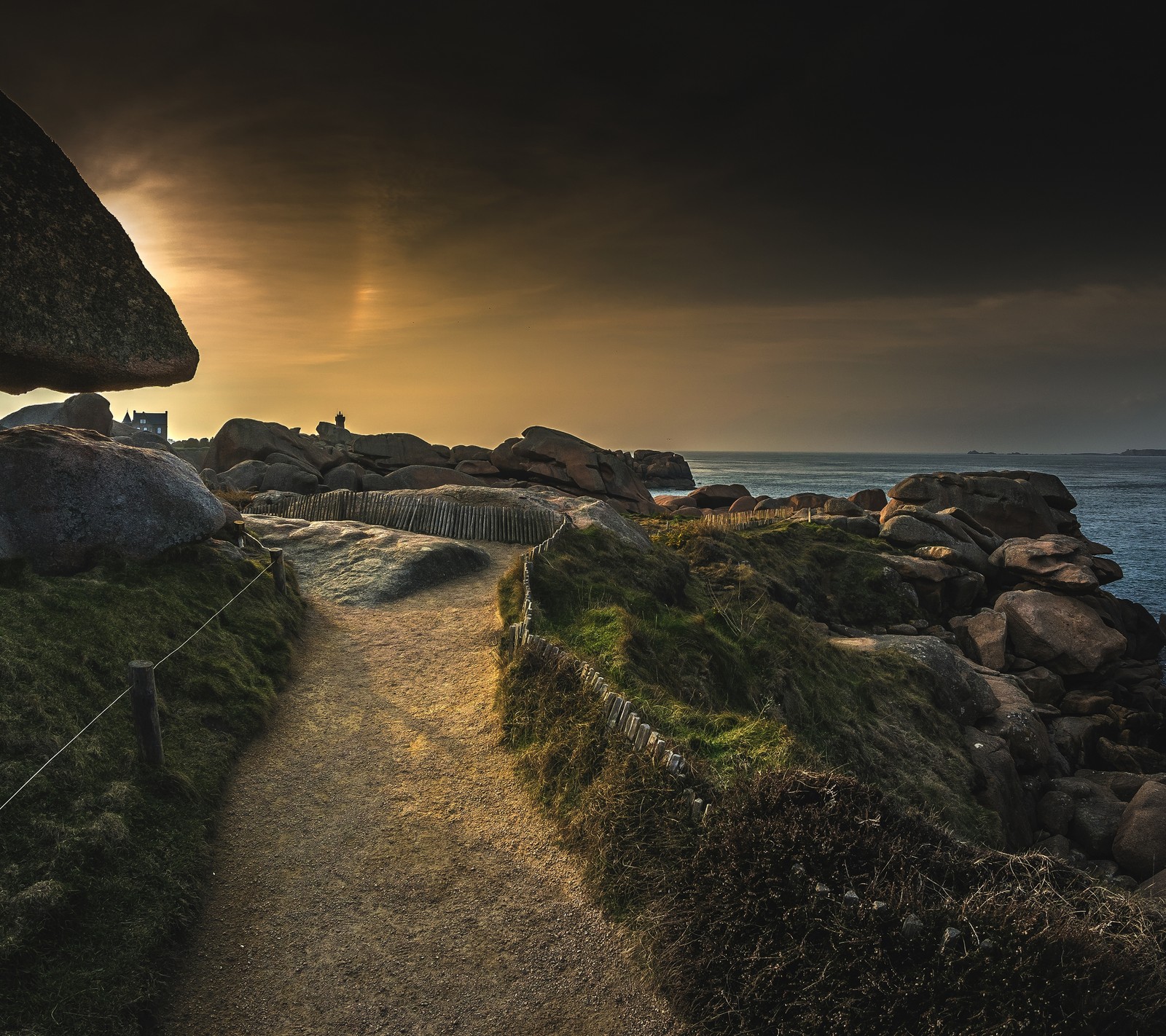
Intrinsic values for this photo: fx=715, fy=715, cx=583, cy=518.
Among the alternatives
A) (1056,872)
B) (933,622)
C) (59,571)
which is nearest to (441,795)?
(1056,872)

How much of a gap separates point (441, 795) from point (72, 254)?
27.3ft

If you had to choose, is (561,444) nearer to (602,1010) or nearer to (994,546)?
(994,546)

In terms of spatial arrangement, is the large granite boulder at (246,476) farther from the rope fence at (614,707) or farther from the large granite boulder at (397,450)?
the rope fence at (614,707)

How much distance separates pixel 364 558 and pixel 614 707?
31.6 ft

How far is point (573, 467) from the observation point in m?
46.9

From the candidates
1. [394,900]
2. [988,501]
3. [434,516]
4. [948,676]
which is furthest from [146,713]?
[988,501]

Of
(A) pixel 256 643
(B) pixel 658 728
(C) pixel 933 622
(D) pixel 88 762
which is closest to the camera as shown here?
(D) pixel 88 762

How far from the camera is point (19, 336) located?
882 centimetres

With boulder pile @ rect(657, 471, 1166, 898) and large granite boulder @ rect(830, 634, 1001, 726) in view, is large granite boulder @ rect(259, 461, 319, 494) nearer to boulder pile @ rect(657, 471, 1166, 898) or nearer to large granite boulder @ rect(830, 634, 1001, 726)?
boulder pile @ rect(657, 471, 1166, 898)

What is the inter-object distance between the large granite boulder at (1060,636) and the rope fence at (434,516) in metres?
15.7

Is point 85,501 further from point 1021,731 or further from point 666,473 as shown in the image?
point 666,473

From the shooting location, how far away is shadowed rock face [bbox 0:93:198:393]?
8.74 m

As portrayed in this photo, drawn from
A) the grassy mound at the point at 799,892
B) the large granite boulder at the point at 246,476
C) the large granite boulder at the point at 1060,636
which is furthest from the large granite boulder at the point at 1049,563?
the large granite boulder at the point at 246,476

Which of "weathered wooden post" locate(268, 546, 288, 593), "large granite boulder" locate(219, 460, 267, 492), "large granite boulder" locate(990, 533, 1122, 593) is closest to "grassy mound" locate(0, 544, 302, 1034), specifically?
"weathered wooden post" locate(268, 546, 288, 593)
